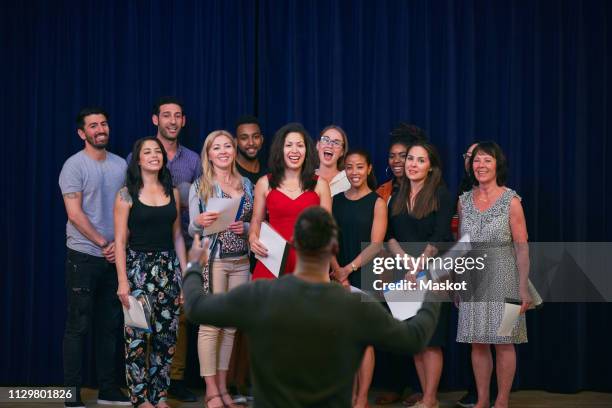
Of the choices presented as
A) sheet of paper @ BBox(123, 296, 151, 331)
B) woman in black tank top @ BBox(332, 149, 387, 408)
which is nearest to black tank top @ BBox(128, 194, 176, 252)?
sheet of paper @ BBox(123, 296, 151, 331)

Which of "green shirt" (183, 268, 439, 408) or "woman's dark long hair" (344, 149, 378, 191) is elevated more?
"woman's dark long hair" (344, 149, 378, 191)

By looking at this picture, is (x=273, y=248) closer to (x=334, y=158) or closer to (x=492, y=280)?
(x=334, y=158)

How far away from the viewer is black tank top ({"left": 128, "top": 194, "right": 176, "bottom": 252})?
182 inches

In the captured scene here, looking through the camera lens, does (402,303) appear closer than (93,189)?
Yes

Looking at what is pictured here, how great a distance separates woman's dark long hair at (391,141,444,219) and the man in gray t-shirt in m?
1.65

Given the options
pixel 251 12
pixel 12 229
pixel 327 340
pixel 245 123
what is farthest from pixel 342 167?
pixel 327 340

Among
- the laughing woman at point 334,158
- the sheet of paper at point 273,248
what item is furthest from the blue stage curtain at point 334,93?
the sheet of paper at point 273,248

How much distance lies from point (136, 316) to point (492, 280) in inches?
76.6

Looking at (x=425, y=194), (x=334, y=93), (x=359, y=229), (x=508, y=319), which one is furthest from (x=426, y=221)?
(x=334, y=93)

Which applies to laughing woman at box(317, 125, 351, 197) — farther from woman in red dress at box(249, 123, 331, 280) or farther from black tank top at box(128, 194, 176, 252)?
black tank top at box(128, 194, 176, 252)

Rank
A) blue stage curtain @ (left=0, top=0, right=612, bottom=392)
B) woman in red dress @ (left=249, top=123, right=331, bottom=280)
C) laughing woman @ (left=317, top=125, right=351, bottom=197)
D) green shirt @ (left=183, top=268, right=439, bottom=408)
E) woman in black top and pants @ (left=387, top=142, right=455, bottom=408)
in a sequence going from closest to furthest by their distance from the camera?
1. green shirt @ (left=183, top=268, right=439, bottom=408)
2. woman in red dress @ (left=249, top=123, right=331, bottom=280)
3. woman in black top and pants @ (left=387, top=142, right=455, bottom=408)
4. laughing woman @ (left=317, top=125, right=351, bottom=197)
5. blue stage curtain @ (left=0, top=0, right=612, bottom=392)

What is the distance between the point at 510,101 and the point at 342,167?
1355mm

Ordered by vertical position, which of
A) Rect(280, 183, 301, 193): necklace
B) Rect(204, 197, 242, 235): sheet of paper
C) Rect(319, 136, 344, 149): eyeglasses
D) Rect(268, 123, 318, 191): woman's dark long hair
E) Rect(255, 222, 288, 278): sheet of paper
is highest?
Rect(319, 136, 344, 149): eyeglasses

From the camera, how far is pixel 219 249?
15.5ft
